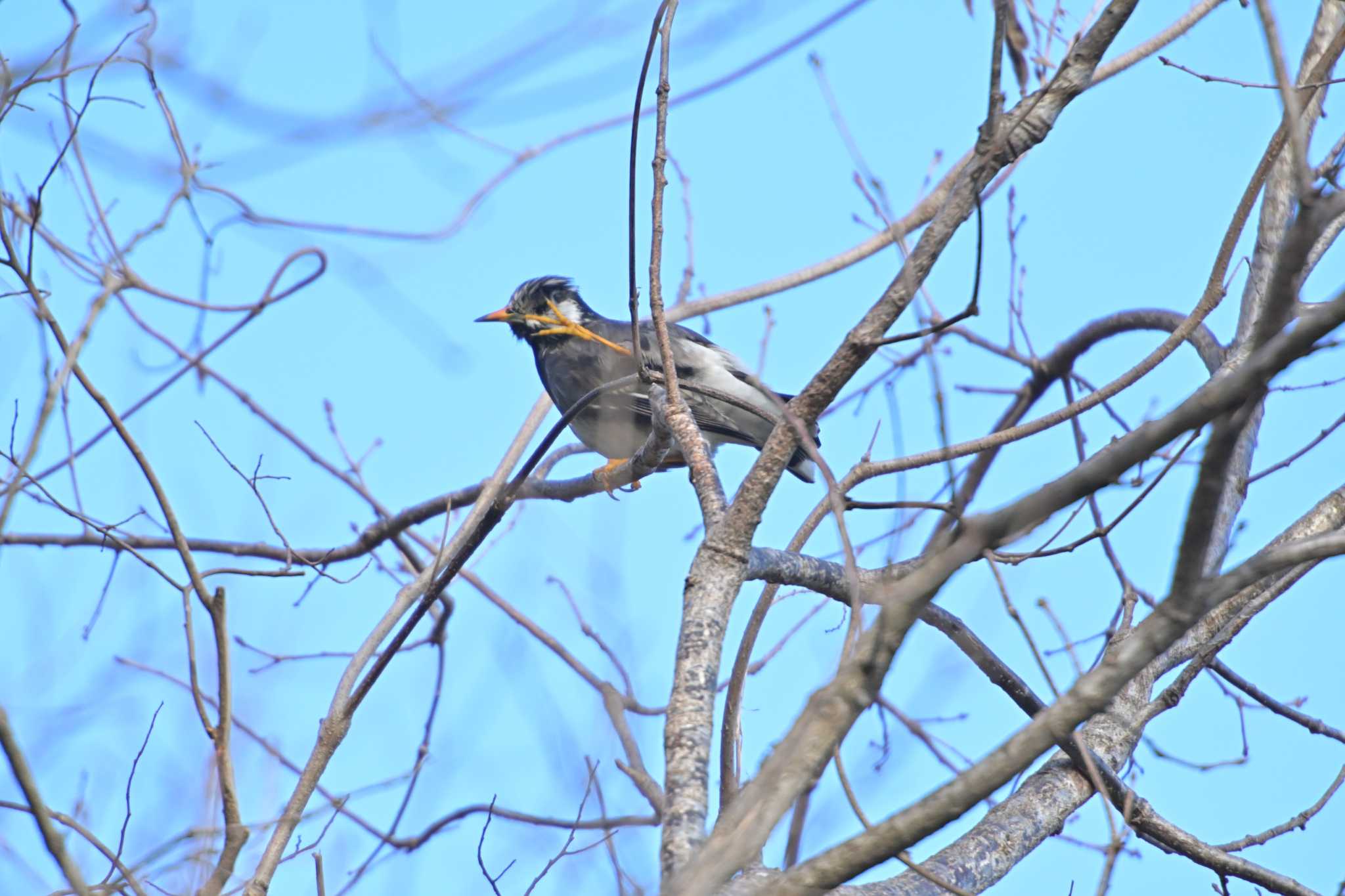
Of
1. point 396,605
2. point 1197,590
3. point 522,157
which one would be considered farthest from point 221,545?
point 1197,590

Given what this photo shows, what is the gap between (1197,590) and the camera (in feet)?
6.18

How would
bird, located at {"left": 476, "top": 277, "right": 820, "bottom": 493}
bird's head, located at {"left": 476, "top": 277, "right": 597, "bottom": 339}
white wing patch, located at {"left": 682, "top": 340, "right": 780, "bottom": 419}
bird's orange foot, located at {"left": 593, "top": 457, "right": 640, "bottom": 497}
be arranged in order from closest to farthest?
bird's orange foot, located at {"left": 593, "top": 457, "right": 640, "bottom": 497}
bird, located at {"left": 476, "top": 277, "right": 820, "bottom": 493}
white wing patch, located at {"left": 682, "top": 340, "right": 780, "bottom": 419}
bird's head, located at {"left": 476, "top": 277, "right": 597, "bottom": 339}

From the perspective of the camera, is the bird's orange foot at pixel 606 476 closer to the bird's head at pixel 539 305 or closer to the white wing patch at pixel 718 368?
the white wing patch at pixel 718 368

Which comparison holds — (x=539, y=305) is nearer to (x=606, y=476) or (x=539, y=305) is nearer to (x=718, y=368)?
(x=718, y=368)

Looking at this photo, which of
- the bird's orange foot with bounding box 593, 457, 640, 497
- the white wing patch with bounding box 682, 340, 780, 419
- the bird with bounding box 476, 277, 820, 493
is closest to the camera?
the bird's orange foot with bounding box 593, 457, 640, 497

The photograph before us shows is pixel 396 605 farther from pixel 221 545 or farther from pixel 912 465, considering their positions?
pixel 912 465

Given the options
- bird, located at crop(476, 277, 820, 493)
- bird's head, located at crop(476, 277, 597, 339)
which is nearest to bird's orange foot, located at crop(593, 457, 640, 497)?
bird, located at crop(476, 277, 820, 493)

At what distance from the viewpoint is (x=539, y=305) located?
8.77 m

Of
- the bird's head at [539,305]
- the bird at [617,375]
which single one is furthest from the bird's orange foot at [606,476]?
the bird's head at [539,305]

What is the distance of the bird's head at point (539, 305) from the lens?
28.4 ft

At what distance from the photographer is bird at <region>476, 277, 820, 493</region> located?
6406 millimetres

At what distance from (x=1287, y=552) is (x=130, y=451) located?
113 inches

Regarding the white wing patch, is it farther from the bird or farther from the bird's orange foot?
the bird's orange foot

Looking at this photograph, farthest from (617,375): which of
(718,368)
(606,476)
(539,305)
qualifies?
(606,476)
